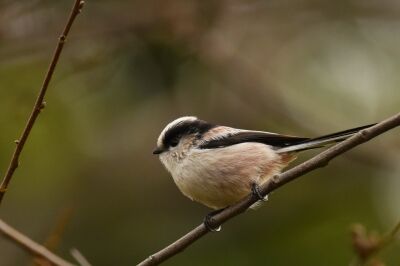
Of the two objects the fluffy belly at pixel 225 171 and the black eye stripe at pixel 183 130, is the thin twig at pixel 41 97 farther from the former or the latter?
the black eye stripe at pixel 183 130

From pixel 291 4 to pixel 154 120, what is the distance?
200 centimetres

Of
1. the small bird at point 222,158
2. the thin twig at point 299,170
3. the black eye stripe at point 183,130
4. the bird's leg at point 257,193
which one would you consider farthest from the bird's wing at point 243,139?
the thin twig at point 299,170

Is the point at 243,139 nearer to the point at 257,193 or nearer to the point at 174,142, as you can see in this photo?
the point at 174,142

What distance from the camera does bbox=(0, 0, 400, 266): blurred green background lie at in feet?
21.7

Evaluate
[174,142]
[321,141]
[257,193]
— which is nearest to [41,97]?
[257,193]

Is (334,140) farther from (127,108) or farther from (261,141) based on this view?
(127,108)

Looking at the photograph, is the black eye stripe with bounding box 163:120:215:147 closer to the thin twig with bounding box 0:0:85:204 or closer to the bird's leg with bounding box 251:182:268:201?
the bird's leg with bounding box 251:182:268:201

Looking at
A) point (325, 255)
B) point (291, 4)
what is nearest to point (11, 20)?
point (291, 4)

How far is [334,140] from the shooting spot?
3.95m

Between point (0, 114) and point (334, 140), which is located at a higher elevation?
point (0, 114)

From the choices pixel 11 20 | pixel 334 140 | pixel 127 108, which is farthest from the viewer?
pixel 127 108

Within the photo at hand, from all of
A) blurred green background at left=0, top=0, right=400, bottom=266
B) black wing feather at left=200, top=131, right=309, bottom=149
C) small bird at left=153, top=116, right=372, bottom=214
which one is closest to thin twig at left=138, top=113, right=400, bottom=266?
small bird at left=153, top=116, right=372, bottom=214

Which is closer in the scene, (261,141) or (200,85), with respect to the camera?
(261,141)

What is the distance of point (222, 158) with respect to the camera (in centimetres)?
465
